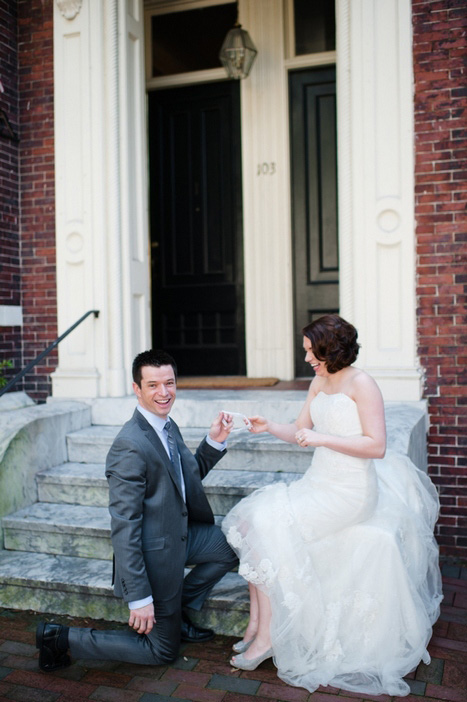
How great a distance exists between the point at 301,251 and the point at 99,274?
77.8 inches

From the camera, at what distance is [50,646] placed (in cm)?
279

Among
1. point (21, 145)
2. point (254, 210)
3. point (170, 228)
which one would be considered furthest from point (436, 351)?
point (21, 145)

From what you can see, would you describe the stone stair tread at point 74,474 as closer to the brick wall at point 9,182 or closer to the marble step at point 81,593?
the marble step at point 81,593

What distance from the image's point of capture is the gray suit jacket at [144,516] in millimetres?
2658

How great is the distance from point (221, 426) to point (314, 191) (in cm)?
345

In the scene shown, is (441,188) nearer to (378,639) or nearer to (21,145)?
(378,639)

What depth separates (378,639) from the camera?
8.88 ft

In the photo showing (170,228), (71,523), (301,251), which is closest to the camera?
(71,523)

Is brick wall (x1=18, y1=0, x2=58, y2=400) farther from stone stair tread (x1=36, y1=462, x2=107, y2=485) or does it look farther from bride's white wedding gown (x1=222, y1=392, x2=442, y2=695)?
bride's white wedding gown (x1=222, y1=392, x2=442, y2=695)

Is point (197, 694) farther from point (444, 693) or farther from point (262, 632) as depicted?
point (444, 693)

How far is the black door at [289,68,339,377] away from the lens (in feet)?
19.3

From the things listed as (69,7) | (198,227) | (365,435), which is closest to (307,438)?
(365,435)

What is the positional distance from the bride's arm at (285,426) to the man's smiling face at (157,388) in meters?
0.45

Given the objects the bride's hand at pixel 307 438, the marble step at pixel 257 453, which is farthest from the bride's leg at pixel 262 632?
the marble step at pixel 257 453
